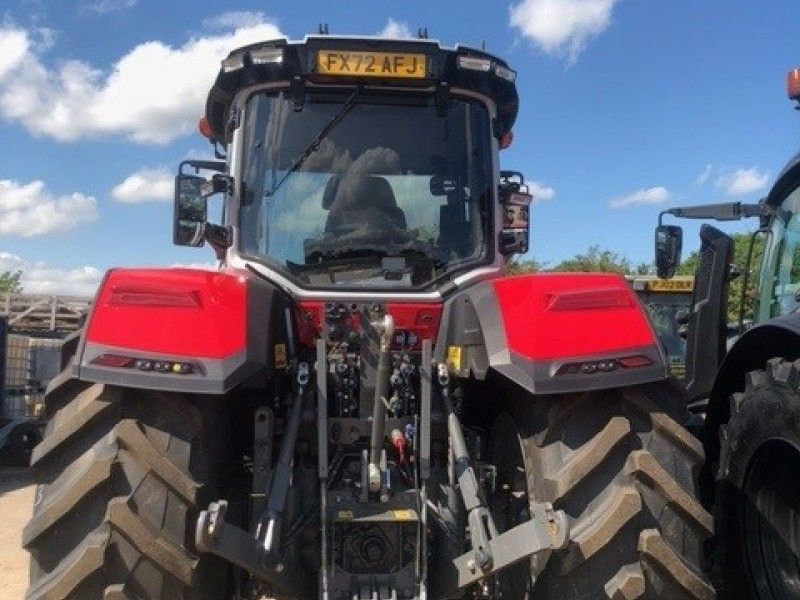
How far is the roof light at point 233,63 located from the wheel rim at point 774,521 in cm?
279

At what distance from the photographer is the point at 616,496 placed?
9.80 ft

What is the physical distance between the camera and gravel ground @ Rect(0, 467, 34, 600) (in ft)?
19.7

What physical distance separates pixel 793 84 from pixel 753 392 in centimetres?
180

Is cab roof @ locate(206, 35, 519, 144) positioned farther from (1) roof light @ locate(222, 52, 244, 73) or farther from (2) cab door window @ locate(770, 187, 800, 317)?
(2) cab door window @ locate(770, 187, 800, 317)

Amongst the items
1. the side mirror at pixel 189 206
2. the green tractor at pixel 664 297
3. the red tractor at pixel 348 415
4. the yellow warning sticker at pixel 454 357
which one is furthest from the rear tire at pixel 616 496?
the green tractor at pixel 664 297

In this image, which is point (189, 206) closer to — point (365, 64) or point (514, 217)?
point (365, 64)

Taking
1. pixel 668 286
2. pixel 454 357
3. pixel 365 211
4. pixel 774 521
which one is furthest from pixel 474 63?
pixel 668 286

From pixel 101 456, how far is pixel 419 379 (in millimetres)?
1258

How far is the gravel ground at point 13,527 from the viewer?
5.99m

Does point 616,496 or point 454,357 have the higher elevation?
point 454,357

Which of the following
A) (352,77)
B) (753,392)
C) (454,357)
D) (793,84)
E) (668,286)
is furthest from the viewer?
(668,286)

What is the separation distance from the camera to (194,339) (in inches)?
120

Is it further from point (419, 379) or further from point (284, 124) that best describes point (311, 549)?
point (284, 124)

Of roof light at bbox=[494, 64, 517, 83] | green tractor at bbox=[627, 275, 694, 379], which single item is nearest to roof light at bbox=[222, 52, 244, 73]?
roof light at bbox=[494, 64, 517, 83]
